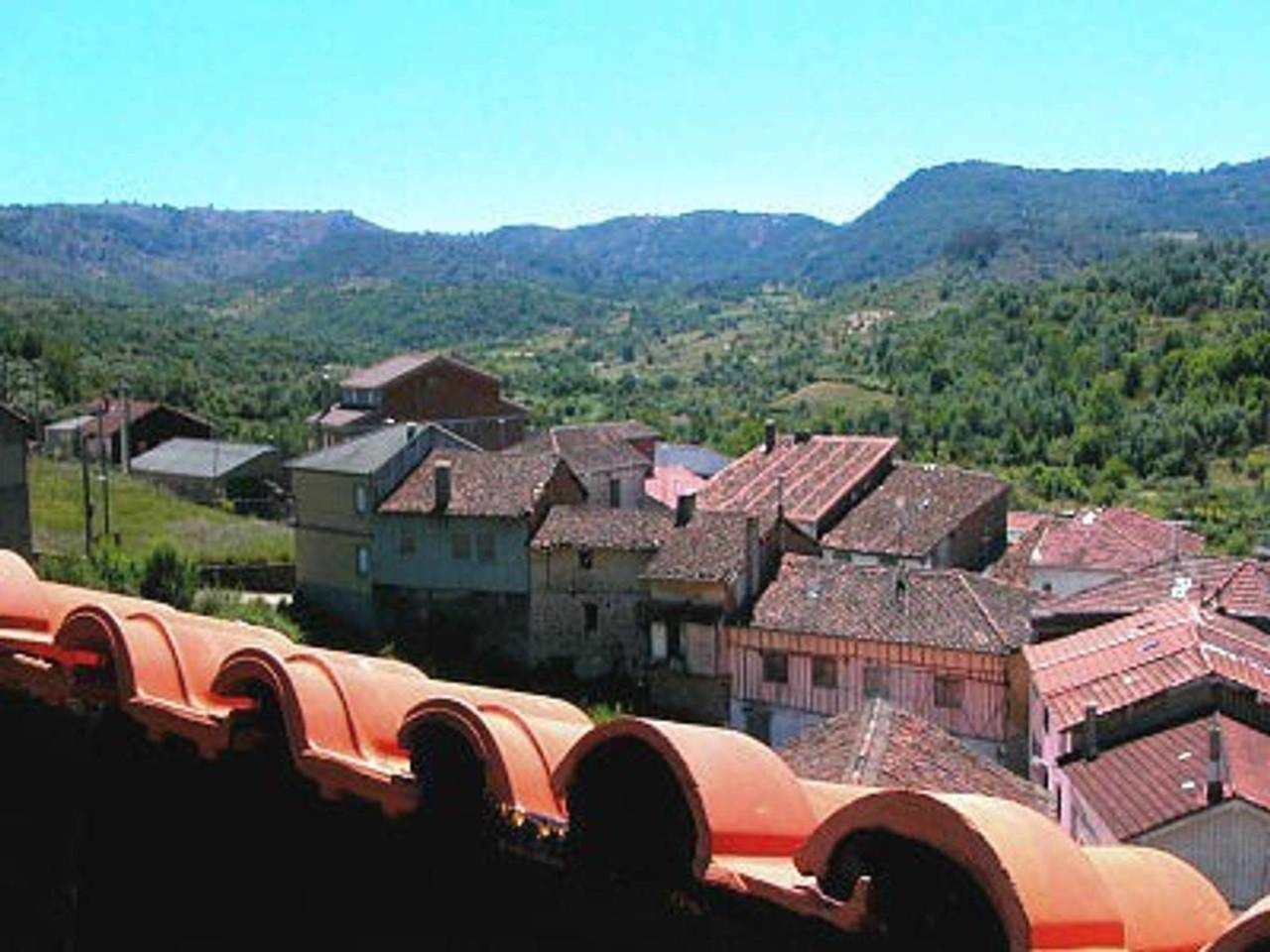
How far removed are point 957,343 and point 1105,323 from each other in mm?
11422

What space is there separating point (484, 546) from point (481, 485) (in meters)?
1.69

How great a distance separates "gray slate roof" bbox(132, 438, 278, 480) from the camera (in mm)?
58656

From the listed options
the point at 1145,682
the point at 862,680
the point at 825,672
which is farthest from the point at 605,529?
the point at 1145,682

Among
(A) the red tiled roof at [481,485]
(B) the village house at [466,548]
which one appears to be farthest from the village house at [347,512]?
(A) the red tiled roof at [481,485]

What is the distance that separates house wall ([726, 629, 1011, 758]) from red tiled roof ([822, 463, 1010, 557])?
281 inches

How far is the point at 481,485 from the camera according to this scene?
124ft

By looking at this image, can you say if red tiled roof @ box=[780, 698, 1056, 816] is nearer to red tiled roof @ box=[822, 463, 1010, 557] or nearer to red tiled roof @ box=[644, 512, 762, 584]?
red tiled roof @ box=[644, 512, 762, 584]

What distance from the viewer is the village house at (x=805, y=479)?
4022cm

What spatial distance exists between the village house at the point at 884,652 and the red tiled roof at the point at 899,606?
0.02 metres

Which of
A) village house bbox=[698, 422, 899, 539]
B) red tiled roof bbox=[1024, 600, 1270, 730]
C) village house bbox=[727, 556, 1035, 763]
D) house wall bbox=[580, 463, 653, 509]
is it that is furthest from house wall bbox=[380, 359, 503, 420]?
red tiled roof bbox=[1024, 600, 1270, 730]

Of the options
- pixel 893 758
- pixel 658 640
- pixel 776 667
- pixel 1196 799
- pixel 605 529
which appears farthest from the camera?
pixel 605 529

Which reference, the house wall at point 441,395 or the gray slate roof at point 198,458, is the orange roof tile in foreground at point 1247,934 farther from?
the gray slate roof at point 198,458

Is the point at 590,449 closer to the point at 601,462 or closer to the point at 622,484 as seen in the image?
the point at 601,462

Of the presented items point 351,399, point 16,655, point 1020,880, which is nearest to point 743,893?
point 1020,880
